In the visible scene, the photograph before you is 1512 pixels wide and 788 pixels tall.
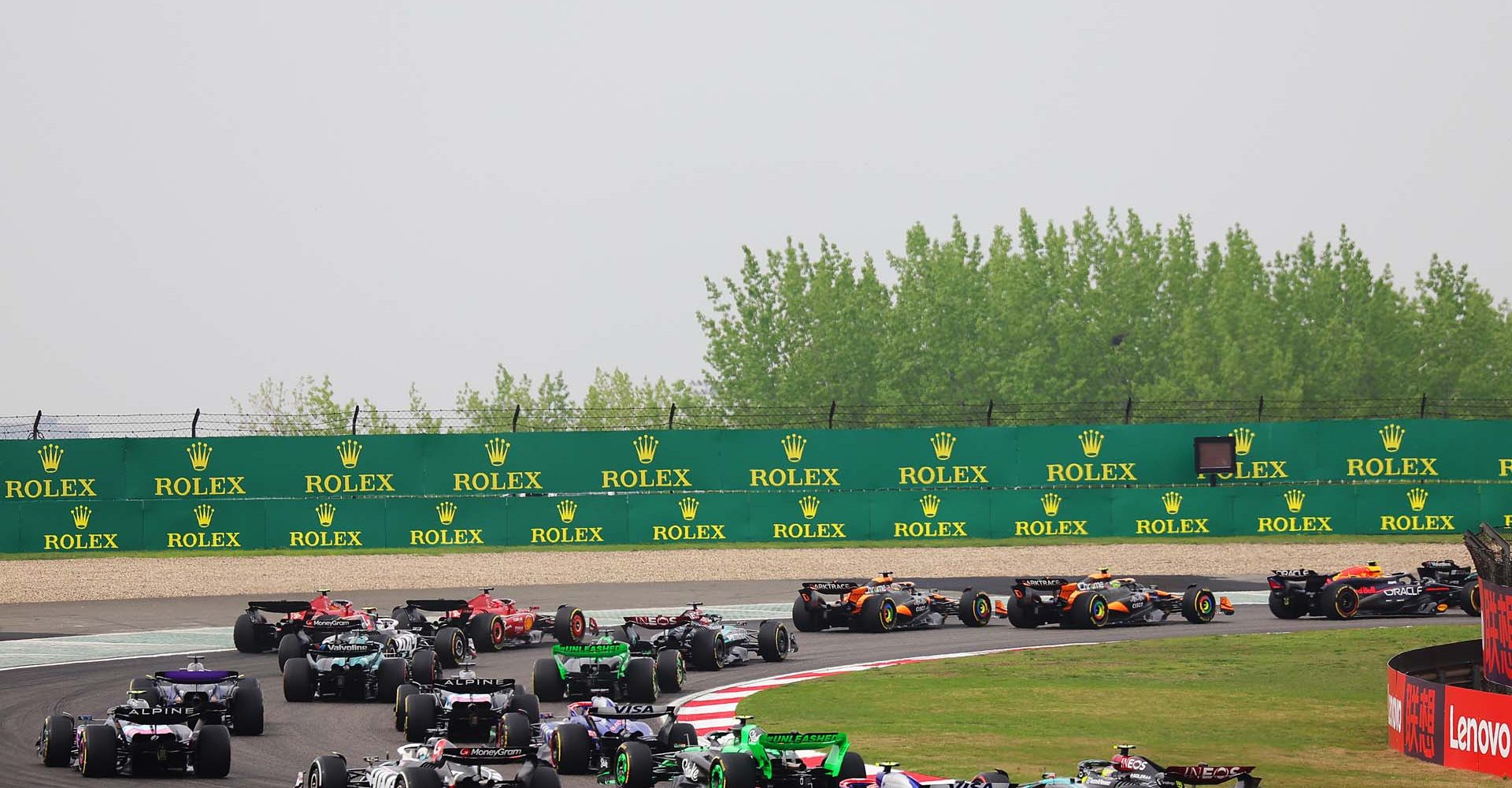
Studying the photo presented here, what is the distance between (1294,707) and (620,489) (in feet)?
78.3

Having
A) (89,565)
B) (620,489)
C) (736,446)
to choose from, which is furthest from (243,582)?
(736,446)

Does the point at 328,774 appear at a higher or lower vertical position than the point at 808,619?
lower

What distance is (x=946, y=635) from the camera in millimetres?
30203

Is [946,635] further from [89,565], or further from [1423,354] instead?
[1423,354]

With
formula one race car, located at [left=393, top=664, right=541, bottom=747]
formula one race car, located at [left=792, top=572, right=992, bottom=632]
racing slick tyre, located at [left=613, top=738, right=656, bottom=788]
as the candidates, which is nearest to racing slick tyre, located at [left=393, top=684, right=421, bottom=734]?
formula one race car, located at [left=393, top=664, right=541, bottom=747]

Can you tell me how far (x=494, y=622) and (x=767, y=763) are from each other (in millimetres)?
14627

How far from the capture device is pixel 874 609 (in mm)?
30469

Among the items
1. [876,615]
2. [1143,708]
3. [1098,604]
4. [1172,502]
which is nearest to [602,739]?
[1143,708]

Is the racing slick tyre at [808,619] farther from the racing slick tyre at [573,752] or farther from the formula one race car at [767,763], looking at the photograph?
the formula one race car at [767,763]

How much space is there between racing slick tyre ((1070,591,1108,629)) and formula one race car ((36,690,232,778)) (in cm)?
1797

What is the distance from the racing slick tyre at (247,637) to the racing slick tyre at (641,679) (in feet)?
30.5

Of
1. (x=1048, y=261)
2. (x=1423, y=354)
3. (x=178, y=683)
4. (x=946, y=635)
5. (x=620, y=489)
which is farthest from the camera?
(x=1048, y=261)

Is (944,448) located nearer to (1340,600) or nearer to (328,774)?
(1340,600)

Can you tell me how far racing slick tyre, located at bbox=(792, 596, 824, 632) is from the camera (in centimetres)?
3062
